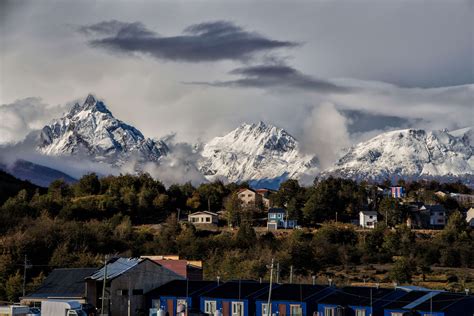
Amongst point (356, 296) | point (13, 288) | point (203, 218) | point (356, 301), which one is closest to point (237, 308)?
point (356, 296)

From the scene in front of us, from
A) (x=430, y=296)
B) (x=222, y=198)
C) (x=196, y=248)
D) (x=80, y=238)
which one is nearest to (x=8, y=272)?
(x=80, y=238)

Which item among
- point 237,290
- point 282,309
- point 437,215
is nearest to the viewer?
point 282,309

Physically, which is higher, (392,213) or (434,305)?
(392,213)

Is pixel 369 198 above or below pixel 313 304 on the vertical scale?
above

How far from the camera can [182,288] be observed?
58.8m

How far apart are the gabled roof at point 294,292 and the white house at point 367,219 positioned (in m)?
57.1

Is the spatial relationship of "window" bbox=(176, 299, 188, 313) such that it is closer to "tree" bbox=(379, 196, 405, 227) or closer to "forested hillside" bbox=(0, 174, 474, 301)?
"forested hillside" bbox=(0, 174, 474, 301)

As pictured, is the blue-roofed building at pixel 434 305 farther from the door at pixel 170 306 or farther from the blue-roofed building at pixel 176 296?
the door at pixel 170 306

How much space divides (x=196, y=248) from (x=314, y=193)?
30.4 metres

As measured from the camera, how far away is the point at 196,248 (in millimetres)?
89438

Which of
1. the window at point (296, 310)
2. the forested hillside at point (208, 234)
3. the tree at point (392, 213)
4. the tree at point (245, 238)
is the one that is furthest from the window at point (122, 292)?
the tree at point (392, 213)

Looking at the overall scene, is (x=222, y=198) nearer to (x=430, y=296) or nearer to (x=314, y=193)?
(x=314, y=193)

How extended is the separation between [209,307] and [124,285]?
17.5 feet

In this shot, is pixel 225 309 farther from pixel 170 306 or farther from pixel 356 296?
pixel 356 296
